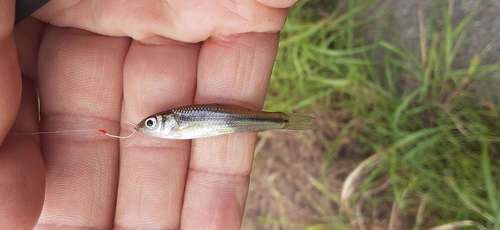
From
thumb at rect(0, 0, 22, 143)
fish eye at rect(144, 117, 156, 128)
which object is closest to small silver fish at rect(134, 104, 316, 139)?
fish eye at rect(144, 117, 156, 128)

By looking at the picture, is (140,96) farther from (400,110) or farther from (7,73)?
(400,110)

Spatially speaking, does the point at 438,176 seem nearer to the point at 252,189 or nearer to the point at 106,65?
the point at 252,189

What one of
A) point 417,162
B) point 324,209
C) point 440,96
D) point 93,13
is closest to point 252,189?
point 324,209

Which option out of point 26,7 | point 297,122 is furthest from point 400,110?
point 26,7

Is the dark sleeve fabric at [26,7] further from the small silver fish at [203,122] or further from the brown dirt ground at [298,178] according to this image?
the brown dirt ground at [298,178]

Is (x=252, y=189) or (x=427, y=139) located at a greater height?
(x=427, y=139)

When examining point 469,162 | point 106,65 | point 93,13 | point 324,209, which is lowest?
point 324,209
